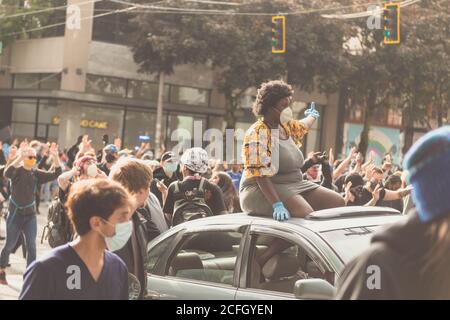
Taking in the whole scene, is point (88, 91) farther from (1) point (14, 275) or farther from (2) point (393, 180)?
(2) point (393, 180)

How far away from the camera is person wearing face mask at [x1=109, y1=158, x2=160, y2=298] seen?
425cm

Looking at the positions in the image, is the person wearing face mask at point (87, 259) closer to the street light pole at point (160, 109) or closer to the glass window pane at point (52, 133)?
the street light pole at point (160, 109)

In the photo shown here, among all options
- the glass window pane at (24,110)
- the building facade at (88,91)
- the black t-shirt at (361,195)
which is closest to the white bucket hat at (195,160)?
the black t-shirt at (361,195)

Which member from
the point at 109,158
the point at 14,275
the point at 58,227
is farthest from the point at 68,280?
the point at 109,158

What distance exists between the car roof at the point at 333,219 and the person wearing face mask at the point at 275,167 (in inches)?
8.6

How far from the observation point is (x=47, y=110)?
34.0 meters

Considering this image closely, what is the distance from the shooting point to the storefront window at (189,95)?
37156mm

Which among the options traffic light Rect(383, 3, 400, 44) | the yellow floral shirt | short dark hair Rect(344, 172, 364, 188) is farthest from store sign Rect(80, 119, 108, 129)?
the yellow floral shirt

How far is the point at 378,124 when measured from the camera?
4634 cm

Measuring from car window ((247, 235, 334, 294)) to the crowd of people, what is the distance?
21cm

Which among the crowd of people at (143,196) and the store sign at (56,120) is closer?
the crowd of people at (143,196)

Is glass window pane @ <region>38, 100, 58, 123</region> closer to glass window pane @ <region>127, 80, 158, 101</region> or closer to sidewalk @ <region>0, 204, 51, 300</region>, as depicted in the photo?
glass window pane @ <region>127, 80, 158, 101</region>

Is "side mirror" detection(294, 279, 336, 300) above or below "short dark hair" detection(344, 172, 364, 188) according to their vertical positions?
below
